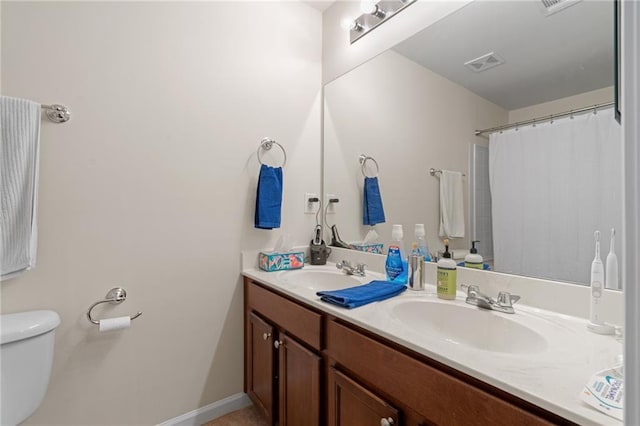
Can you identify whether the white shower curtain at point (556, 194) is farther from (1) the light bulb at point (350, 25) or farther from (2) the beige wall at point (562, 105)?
(1) the light bulb at point (350, 25)

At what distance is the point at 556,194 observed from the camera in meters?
0.99

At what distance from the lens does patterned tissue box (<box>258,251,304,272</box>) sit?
1.62 meters

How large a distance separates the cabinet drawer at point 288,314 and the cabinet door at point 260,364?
2.7 inches

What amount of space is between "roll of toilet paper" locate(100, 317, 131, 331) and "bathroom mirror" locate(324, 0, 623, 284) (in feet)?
3.95

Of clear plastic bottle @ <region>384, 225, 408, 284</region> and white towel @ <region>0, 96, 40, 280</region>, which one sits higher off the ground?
white towel @ <region>0, 96, 40, 280</region>

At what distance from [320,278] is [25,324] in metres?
1.20

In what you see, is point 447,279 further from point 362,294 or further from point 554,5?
point 554,5

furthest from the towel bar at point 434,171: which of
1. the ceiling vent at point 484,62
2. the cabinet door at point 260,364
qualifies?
the cabinet door at point 260,364

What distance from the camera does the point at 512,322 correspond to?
0.89 meters

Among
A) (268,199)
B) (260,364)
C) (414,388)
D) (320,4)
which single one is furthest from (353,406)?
(320,4)

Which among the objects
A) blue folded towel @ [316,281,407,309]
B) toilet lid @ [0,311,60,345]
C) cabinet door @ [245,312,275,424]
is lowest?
cabinet door @ [245,312,275,424]

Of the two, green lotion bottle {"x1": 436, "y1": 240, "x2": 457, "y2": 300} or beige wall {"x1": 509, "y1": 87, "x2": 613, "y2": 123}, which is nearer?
beige wall {"x1": 509, "y1": 87, "x2": 613, "y2": 123}

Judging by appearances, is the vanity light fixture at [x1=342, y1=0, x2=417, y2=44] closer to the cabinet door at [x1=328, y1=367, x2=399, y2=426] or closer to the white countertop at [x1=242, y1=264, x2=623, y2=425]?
the white countertop at [x1=242, y1=264, x2=623, y2=425]

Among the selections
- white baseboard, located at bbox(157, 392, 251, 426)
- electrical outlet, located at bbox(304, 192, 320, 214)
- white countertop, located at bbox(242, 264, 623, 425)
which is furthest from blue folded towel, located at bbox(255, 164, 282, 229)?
white baseboard, located at bbox(157, 392, 251, 426)
